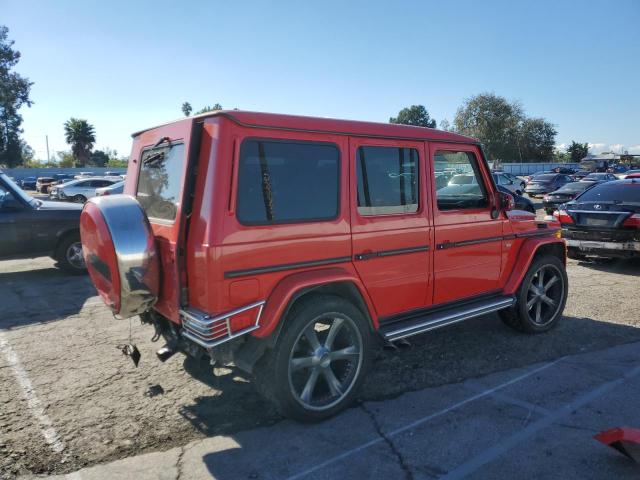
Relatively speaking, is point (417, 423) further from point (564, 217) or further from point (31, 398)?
point (564, 217)

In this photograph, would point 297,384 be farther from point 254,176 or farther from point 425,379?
point 254,176

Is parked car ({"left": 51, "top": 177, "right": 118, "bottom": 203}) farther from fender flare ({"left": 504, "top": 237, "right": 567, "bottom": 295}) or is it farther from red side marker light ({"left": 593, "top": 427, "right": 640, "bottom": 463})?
red side marker light ({"left": 593, "top": 427, "right": 640, "bottom": 463})

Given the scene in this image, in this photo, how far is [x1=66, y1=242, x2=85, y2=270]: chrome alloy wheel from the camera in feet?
25.7

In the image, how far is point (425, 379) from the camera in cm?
395

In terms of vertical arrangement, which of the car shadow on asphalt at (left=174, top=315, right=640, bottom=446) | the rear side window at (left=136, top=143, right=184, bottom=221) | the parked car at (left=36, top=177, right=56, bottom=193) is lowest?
the car shadow on asphalt at (left=174, top=315, right=640, bottom=446)

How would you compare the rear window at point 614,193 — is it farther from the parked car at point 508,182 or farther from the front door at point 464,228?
the parked car at point 508,182

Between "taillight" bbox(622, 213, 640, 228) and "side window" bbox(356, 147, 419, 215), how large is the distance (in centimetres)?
564

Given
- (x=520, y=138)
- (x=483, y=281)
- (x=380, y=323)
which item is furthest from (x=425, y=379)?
(x=520, y=138)

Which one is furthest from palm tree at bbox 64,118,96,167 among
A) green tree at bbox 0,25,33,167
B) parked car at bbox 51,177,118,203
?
parked car at bbox 51,177,118,203

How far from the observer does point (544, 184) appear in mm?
23156

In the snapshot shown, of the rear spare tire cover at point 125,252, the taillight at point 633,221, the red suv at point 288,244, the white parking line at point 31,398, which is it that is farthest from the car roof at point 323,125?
the taillight at point 633,221

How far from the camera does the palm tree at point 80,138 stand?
67688 mm

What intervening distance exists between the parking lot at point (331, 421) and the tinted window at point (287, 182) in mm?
1313

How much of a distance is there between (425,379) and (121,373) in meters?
2.68
